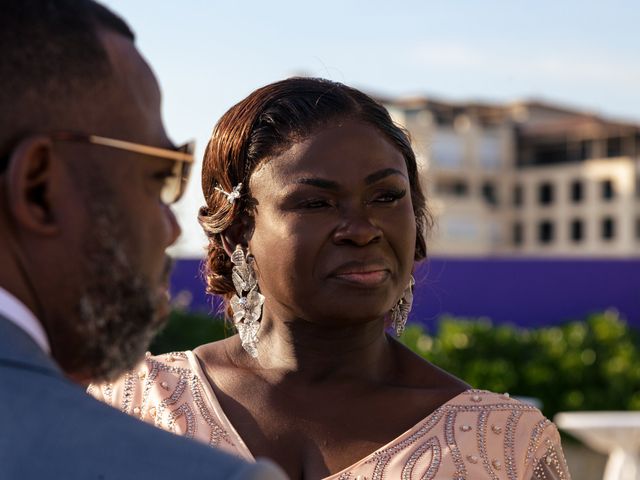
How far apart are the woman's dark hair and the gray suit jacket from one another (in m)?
1.73

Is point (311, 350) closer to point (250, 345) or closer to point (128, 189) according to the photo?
point (250, 345)

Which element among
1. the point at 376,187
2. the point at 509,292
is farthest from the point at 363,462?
the point at 509,292

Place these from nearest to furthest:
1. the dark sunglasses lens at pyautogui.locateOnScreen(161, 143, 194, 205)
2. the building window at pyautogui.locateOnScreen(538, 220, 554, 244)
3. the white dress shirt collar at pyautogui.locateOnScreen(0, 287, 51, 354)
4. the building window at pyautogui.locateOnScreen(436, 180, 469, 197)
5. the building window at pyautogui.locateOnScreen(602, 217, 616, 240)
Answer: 1. the white dress shirt collar at pyautogui.locateOnScreen(0, 287, 51, 354)
2. the dark sunglasses lens at pyautogui.locateOnScreen(161, 143, 194, 205)
3. the building window at pyautogui.locateOnScreen(602, 217, 616, 240)
4. the building window at pyautogui.locateOnScreen(436, 180, 469, 197)
5. the building window at pyautogui.locateOnScreen(538, 220, 554, 244)

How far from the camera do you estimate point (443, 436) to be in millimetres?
2920

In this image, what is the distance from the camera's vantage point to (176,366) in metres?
3.23

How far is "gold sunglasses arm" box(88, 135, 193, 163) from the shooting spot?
1.49m

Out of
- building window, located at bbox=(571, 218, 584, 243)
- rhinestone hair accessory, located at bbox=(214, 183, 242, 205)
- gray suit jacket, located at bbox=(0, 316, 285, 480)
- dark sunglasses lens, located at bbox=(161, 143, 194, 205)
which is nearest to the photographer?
gray suit jacket, located at bbox=(0, 316, 285, 480)

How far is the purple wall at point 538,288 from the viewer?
Answer: 13883 mm

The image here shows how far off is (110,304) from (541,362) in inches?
392

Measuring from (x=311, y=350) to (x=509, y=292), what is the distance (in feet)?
37.0

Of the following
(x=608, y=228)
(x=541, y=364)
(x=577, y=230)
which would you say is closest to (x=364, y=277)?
(x=541, y=364)

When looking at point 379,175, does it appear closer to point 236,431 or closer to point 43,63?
point 236,431

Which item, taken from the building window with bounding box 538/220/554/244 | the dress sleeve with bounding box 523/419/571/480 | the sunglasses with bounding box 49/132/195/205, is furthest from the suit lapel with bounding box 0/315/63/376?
the building window with bounding box 538/220/554/244

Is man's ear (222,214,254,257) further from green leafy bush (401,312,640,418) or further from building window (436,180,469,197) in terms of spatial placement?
building window (436,180,469,197)
